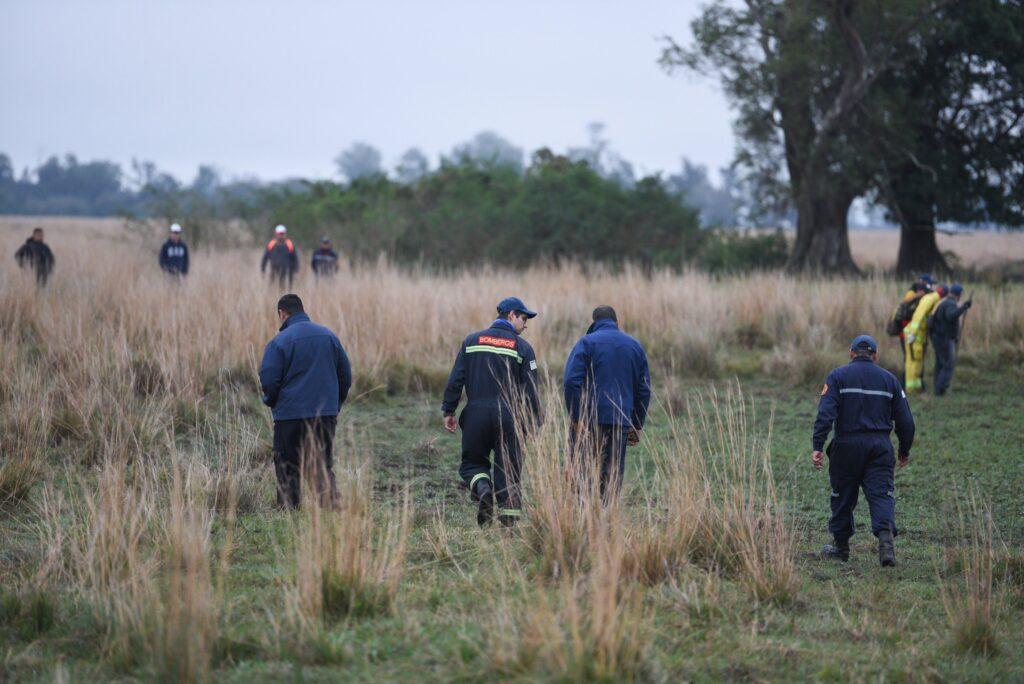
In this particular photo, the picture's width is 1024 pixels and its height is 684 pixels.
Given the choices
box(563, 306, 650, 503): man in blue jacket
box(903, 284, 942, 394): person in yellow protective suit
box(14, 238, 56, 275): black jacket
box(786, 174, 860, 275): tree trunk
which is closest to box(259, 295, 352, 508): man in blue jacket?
box(563, 306, 650, 503): man in blue jacket

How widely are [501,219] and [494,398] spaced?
22.8m

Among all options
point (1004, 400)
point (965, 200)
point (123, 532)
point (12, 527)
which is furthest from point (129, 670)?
point (965, 200)

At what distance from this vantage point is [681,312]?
55.7ft

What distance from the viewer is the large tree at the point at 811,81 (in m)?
25.5

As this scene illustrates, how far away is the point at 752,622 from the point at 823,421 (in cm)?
215

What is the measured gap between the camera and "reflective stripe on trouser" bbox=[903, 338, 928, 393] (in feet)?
43.2

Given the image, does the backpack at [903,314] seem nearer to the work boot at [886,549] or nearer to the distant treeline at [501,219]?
the work boot at [886,549]

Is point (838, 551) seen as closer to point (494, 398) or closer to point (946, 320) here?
point (494, 398)

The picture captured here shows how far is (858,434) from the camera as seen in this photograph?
23.6 ft

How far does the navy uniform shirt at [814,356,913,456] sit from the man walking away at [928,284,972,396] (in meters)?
6.40

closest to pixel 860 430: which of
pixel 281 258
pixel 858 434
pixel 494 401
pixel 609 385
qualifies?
pixel 858 434

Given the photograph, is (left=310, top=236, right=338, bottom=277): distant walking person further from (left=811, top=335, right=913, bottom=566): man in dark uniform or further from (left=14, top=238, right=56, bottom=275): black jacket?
(left=811, top=335, right=913, bottom=566): man in dark uniform

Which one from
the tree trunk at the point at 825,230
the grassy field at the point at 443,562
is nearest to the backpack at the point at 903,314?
the grassy field at the point at 443,562

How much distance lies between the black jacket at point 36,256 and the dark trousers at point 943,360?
13594 millimetres
